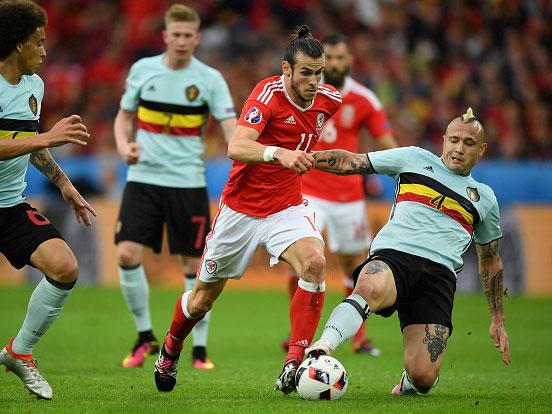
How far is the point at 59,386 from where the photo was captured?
24.6ft

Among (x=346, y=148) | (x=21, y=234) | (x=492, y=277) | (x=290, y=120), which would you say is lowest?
(x=21, y=234)

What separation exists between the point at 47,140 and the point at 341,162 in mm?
1954

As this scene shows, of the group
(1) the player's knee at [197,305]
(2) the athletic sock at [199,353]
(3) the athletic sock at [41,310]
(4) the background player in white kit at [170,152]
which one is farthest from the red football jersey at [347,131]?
(3) the athletic sock at [41,310]

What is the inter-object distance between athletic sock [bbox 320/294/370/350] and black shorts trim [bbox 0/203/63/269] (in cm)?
195

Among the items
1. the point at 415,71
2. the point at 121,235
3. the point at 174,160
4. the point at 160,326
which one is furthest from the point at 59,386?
the point at 415,71

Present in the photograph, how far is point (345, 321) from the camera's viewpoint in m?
6.46

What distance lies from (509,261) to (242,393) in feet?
30.5

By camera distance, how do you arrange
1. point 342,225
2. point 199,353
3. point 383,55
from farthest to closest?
point 383,55
point 342,225
point 199,353

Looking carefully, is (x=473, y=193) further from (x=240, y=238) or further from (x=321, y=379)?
(x=321, y=379)

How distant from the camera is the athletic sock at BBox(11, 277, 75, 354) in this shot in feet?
22.4

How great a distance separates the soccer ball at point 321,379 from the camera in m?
6.38

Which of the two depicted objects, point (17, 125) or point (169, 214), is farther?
point (169, 214)

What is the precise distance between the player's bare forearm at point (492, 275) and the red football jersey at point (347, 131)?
11.4 feet

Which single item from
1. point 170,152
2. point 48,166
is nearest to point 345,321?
point 48,166
